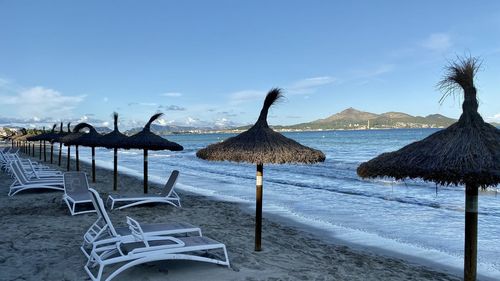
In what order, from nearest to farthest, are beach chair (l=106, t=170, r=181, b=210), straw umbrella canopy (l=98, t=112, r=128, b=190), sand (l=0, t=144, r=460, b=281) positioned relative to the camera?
sand (l=0, t=144, r=460, b=281)
beach chair (l=106, t=170, r=181, b=210)
straw umbrella canopy (l=98, t=112, r=128, b=190)

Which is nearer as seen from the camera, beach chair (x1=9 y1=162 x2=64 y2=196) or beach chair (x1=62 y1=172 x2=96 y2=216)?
beach chair (x1=62 y1=172 x2=96 y2=216)

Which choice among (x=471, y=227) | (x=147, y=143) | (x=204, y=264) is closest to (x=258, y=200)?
(x=204, y=264)

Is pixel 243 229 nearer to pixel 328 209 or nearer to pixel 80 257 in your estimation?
pixel 80 257

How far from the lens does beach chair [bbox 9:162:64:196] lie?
35.3ft

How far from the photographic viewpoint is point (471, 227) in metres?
3.81

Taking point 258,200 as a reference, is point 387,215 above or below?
below

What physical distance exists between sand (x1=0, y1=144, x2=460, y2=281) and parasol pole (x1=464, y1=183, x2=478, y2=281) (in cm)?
148

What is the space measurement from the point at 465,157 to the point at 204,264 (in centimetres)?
312

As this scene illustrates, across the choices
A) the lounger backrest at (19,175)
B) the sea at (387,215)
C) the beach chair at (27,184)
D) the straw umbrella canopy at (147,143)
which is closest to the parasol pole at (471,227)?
the sea at (387,215)

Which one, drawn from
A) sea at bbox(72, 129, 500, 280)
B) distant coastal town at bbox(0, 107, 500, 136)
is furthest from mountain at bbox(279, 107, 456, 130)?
sea at bbox(72, 129, 500, 280)

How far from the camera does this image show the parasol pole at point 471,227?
3771 mm

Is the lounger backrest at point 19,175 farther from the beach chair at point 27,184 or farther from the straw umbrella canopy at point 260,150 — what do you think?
the straw umbrella canopy at point 260,150

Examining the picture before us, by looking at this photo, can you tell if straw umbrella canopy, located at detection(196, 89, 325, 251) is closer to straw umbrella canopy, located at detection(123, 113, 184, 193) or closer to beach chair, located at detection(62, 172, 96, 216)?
beach chair, located at detection(62, 172, 96, 216)

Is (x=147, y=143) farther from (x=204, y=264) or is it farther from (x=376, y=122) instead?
(x=376, y=122)
